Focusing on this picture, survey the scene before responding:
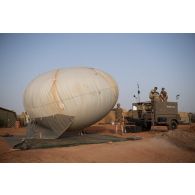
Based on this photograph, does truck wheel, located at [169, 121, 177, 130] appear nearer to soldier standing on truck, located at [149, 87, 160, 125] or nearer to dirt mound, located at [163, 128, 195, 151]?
soldier standing on truck, located at [149, 87, 160, 125]

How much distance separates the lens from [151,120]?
521 inches

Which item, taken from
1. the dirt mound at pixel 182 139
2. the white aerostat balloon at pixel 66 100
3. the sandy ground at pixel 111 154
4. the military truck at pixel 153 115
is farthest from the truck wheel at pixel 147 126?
the sandy ground at pixel 111 154

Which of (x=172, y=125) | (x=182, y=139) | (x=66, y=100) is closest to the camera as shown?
(x=66, y=100)

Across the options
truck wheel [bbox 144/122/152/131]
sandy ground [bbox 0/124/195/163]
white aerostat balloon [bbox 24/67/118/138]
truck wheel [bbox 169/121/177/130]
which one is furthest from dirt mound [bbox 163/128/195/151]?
truck wheel [bbox 144/122/152/131]

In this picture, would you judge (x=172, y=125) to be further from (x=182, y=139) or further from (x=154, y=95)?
(x=182, y=139)

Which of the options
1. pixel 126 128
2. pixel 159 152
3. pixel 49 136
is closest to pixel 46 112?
pixel 49 136

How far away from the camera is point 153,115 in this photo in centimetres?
1318

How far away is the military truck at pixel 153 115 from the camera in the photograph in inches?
520

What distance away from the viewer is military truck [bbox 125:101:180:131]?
1320 centimetres

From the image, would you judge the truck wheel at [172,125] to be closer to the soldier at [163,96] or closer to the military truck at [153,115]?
the military truck at [153,115]

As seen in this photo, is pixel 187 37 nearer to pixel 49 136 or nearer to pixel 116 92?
pixel 116 92

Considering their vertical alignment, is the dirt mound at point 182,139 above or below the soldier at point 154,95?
below

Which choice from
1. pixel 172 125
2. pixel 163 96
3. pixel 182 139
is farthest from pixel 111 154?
pixel 172 125

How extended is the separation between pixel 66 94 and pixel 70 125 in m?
1.11
